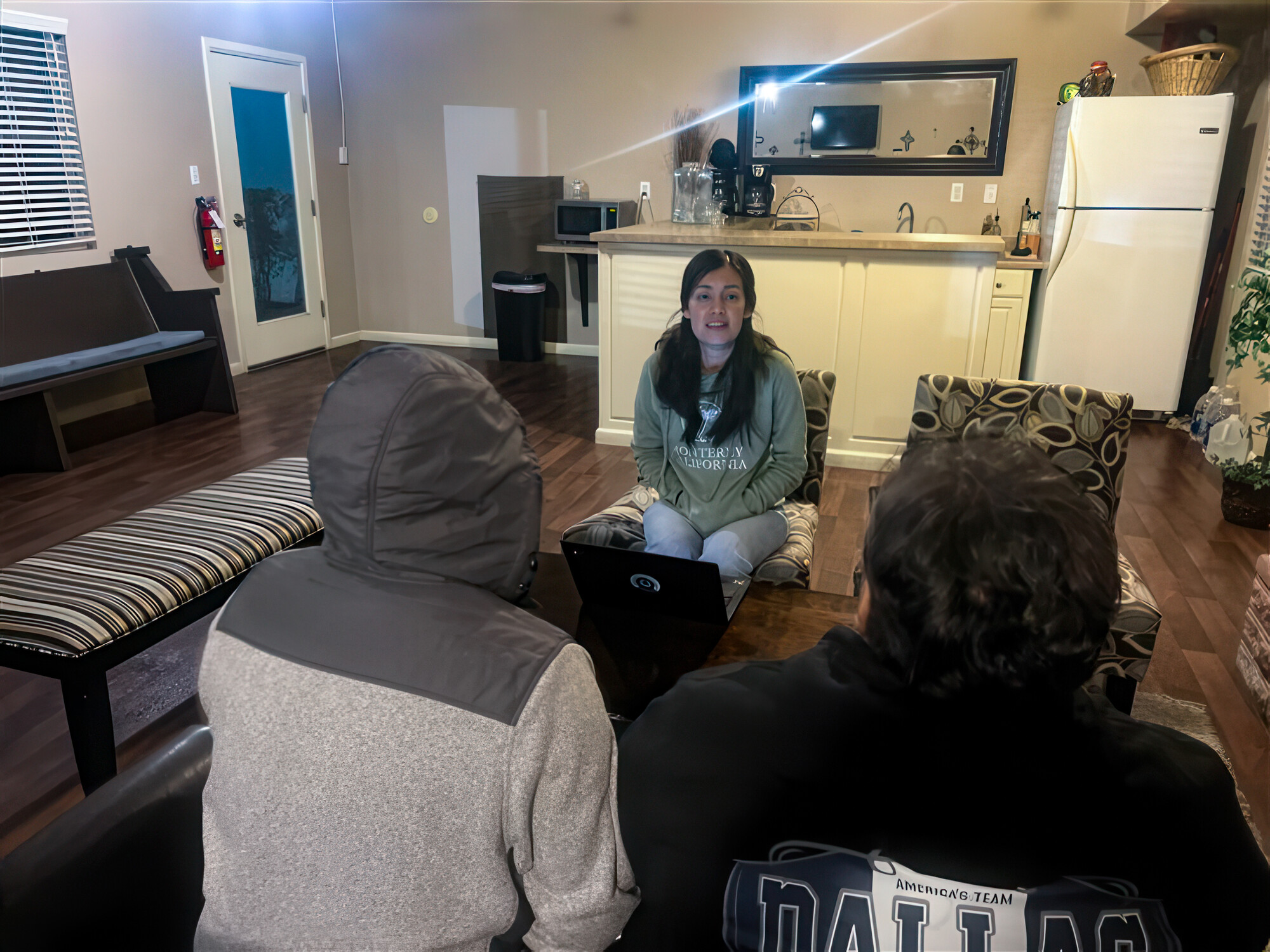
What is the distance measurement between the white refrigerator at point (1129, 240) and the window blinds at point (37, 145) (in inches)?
204

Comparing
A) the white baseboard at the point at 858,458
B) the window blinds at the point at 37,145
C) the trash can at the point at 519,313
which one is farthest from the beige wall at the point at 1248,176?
the window blinds at the point at 37,145

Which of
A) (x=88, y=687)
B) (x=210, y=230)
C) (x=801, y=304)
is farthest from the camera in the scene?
(x=210, y=230)

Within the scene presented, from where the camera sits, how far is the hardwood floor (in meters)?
2.05

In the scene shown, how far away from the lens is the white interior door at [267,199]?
5535mm

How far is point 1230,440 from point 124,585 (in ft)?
14.1

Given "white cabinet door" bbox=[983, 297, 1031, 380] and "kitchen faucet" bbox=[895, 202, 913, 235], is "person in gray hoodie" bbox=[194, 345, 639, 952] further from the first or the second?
"kitchen faucet" bbox=[895, 202, 913, 235]

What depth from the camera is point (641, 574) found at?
1.50 meters

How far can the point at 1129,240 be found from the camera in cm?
464

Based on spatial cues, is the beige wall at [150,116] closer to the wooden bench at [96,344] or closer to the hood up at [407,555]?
the wooden bench at [96,344]

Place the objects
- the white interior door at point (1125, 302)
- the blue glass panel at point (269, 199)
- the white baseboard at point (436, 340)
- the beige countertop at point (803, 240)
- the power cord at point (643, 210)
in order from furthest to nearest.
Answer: the white baseboard at point (436, 340) < the power cord at point (643, 210) < the blue glass panel at point (269, 199) < the white interior door at point (1125, 302) < the beige countertop at point (803, 240)

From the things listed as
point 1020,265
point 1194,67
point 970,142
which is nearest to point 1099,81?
point 1194,67

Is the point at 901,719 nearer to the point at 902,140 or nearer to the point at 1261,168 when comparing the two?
the point at 1261,168

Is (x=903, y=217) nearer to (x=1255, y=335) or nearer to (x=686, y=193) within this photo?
(x=686, y=193)

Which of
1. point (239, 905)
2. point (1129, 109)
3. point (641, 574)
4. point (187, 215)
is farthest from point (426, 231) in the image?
point (239, 905)
